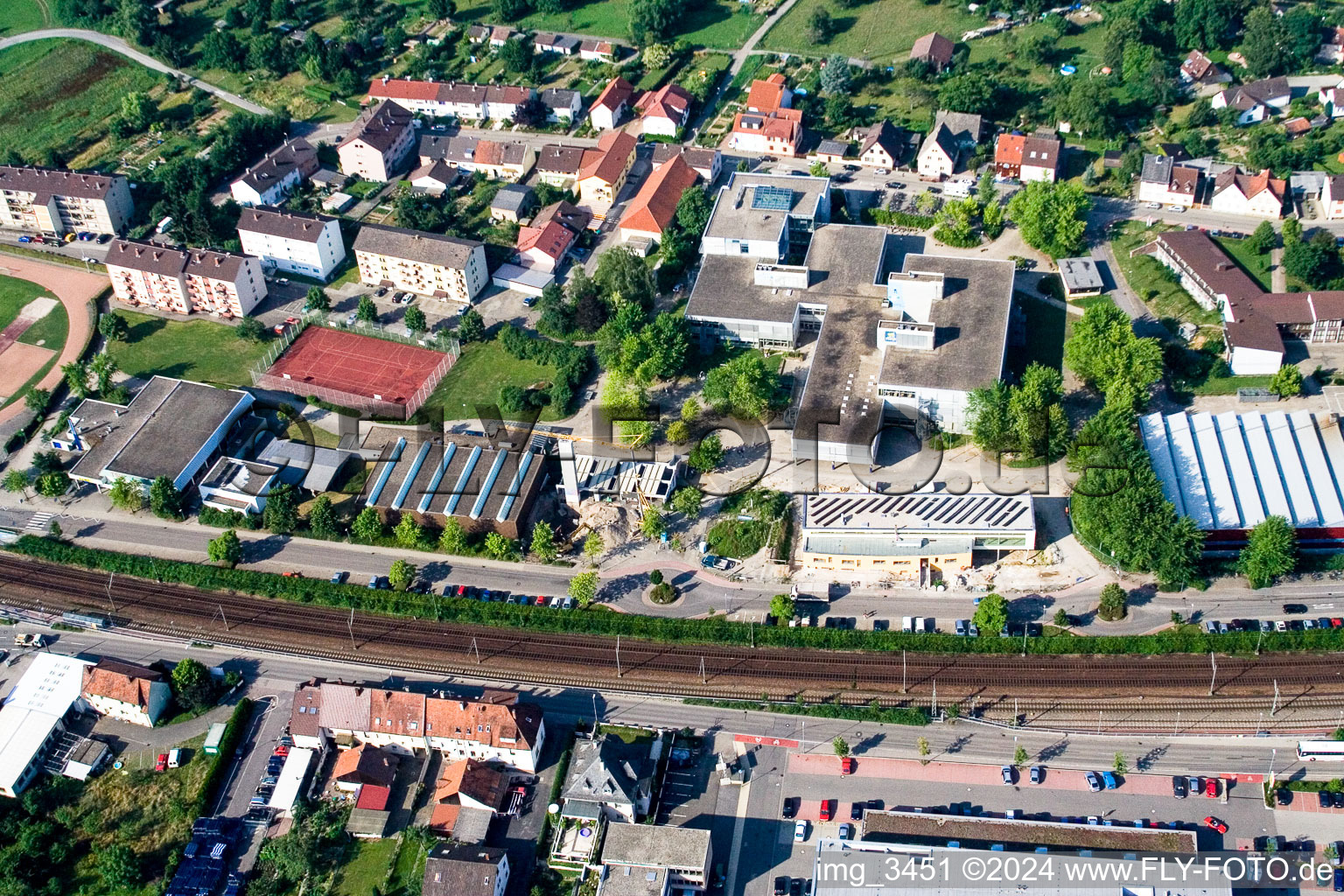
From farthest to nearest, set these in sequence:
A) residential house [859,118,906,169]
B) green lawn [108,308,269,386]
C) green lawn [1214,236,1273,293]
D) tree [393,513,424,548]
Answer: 1. residential house [859,118,906,169]
2. green lawn [108,308,269,386]
3. green lawn [1214,236,1273,293]
4. tree [393,513,424,548]

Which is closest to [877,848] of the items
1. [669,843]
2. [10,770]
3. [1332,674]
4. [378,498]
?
[669,843]

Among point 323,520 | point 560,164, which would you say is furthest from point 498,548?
point 560,164

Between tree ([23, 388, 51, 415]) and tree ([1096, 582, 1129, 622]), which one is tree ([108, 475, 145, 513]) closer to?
tree ([23, 388, 51, 415])

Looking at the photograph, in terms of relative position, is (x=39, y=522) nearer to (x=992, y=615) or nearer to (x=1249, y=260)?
(x=992, y=615)

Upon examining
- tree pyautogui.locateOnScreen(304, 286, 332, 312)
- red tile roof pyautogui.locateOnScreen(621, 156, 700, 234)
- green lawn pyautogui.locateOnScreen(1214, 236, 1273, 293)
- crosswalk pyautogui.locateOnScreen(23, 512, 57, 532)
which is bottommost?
crosswalk pyautogui.locateOnScreen(23, 512, 57, 532)

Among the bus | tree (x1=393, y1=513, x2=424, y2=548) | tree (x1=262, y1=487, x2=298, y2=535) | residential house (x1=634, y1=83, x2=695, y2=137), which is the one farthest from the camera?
residential house (x1=634, y1=83, x2=695, y2=137)

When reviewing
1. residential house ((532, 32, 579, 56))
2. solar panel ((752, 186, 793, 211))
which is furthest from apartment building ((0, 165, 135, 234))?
solar panel ((752, 186, 793, 211))

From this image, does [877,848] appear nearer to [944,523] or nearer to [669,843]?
[669,843]

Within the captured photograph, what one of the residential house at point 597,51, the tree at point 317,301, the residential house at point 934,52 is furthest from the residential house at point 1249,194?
the tree at point 317,301
